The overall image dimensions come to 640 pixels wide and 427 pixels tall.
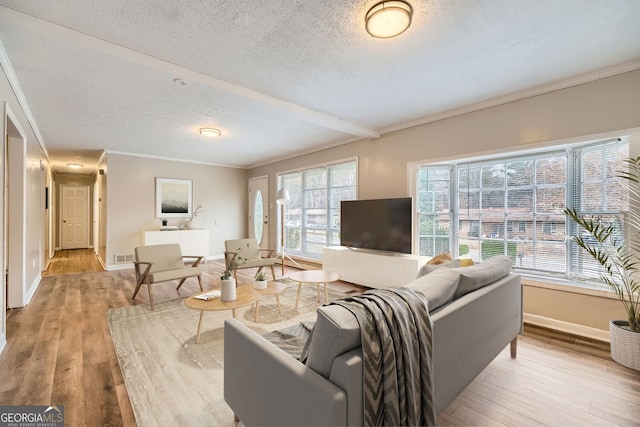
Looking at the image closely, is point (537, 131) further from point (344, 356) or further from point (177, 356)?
point (177, 356)

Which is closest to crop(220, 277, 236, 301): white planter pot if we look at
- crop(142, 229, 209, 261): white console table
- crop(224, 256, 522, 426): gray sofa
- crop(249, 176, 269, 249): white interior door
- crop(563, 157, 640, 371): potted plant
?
crop(224, 256, 522, 426): gray sofa

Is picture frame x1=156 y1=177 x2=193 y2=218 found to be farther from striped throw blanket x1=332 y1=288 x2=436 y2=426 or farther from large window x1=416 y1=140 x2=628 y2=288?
striped throw blanket x1=332 y1=288 x2=436 y2=426

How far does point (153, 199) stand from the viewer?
639 cm

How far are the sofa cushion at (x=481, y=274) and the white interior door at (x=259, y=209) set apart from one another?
5.55 meters

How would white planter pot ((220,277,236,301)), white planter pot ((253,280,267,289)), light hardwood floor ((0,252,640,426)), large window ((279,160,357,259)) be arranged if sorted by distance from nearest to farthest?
light hardwood floor ((0,252,640,426)) < white planter pot ((220,277,236,301)) < white planter pot ((253,280,267,289)) < large window ((279,160,357,259))

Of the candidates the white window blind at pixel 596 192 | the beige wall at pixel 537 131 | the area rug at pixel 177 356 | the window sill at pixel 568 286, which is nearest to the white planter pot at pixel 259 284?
the area rug at pixel 177 356

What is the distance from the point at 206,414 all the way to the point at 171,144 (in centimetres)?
497

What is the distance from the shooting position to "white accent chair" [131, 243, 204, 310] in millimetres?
3588

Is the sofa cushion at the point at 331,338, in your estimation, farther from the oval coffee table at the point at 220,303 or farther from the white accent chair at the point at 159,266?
the white accent chair at the point at 159,266

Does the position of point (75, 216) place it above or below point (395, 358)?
above

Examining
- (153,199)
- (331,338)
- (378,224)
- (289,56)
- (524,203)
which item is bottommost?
(331,338)

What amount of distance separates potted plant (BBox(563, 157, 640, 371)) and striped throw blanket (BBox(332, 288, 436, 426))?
81.9 inches

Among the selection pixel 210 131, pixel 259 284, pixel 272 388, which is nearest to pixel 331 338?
pixel 272 388

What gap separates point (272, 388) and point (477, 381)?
5.44 ft
